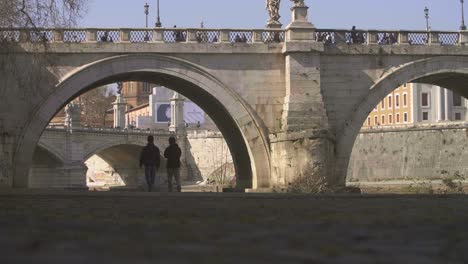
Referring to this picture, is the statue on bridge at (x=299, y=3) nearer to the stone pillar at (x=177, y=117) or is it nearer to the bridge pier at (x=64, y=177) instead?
the bridge pier at (x=64, y=177)

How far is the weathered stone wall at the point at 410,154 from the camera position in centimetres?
5597

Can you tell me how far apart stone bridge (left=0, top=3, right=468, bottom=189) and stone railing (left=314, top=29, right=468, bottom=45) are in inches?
1.5

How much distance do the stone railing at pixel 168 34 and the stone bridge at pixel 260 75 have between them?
0.04 m

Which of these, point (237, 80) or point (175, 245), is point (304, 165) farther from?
point (175, 245)

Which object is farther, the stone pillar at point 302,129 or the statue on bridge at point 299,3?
the statue on bridge at point 299,3

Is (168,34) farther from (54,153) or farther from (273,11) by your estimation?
(54,153)

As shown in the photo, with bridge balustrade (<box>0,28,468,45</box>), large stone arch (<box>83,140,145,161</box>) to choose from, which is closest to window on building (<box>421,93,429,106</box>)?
large stone arch (<box>83,140,145,161</box>)

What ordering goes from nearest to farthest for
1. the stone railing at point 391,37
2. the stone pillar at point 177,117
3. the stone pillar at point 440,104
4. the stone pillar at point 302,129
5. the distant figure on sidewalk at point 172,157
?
the distant figure on sidewalk at point 172,157, the stone pillar at point 302,129, the stone railing at point 391,37, the stone pillar at point 177,117, the stone pillar at point 440,104

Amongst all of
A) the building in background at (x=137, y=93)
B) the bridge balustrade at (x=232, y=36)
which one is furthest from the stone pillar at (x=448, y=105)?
the building in background at (x=137, y=93)

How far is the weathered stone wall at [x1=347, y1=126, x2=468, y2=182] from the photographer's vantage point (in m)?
56.0

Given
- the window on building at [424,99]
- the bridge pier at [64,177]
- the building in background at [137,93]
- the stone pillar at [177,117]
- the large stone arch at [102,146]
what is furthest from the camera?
the building in background at [137,93]

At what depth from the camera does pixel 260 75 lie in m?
29.9

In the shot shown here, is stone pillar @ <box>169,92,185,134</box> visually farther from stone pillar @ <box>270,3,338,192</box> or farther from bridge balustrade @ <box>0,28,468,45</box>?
stone pillar @ <box>270,3,338,192</box>

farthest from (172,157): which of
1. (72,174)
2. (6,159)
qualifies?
(72,174)
